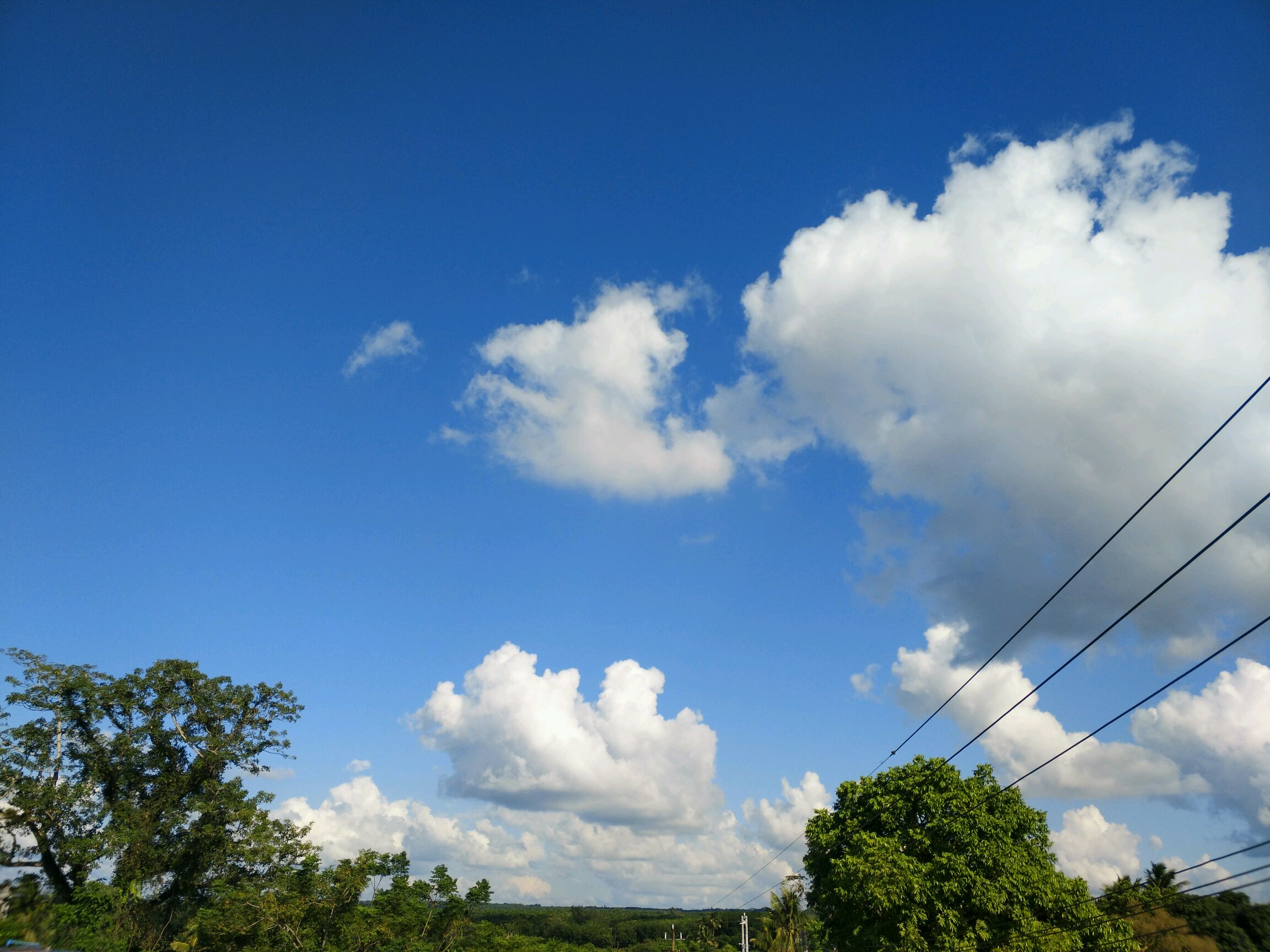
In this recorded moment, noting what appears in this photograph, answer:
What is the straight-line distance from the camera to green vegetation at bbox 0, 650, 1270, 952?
105ft

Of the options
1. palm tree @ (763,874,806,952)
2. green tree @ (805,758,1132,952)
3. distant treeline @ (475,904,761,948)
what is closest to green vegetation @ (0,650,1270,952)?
green tree @ (805,758,1132,952)

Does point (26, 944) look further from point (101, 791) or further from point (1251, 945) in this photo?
point (1251, 945)

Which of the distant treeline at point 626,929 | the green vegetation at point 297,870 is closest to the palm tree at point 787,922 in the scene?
the green vegetation at point 297,870

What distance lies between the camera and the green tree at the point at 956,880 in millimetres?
31438

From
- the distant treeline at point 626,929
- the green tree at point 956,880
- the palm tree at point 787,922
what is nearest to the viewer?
the green tree at point 956,880

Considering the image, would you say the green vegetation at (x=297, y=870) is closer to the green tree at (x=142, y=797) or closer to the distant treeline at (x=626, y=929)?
the green tree at (x=142, y=797)

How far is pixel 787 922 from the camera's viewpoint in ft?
214

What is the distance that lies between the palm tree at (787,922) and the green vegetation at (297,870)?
2005cm

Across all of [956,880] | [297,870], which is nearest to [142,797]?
[297,870]

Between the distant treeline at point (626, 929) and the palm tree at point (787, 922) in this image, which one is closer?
the palm tree at point (787, 922)

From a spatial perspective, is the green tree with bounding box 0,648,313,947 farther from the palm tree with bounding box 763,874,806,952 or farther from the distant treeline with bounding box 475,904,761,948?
the distant treeline with bounding box 475,904,761,948

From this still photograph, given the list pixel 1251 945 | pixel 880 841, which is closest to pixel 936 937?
pixel 880 841

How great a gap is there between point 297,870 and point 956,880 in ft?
118

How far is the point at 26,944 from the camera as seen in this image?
92.8 feet
